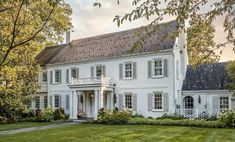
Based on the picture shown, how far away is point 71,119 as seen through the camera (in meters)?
28.8

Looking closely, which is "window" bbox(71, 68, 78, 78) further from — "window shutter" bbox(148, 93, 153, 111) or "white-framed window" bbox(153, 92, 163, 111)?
"white-framed window" bbox(153, 92, 163, 111)

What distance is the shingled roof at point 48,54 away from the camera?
36191 millimetres

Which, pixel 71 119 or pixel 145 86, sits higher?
pixel 145 86

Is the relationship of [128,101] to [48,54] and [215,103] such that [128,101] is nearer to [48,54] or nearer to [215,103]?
[215,103]

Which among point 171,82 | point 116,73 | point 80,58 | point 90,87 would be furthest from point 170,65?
point 80,58

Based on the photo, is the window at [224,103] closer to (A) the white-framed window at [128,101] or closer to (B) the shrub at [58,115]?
(A) the white-framed window at [128,101]

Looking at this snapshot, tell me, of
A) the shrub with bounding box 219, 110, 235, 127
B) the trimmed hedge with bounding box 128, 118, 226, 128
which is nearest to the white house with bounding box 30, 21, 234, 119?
the trimmed hedge with bounding box 128, 118, 226, 128

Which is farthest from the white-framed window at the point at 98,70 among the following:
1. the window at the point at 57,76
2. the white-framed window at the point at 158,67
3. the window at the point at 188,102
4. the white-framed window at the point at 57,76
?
the window at the point at 188,102

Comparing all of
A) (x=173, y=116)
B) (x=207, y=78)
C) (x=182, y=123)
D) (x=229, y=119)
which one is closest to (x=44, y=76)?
(x=173, y=116)

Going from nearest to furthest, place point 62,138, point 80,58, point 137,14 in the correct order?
1. point 137,14
2. point 62,138
3. point 80,58

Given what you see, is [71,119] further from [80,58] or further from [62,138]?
[62,138]

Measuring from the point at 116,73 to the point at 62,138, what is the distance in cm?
1268

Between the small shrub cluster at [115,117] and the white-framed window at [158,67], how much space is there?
4249mm

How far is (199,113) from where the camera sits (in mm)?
25156
